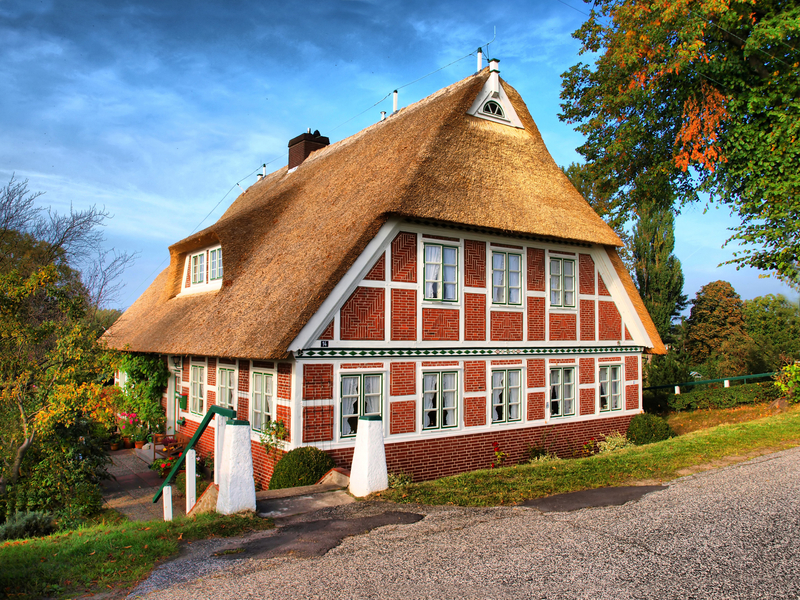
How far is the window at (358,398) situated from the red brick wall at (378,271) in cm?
212

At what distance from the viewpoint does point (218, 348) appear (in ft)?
41.2

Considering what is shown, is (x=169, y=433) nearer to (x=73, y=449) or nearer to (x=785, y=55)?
(x=73, y=449)

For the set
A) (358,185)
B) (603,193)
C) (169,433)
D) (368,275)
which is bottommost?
(169,433)

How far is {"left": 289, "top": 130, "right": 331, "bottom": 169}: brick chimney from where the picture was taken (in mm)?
22938

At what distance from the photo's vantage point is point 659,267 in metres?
32.2

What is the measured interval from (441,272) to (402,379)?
2.68 m

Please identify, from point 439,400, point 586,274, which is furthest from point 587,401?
point 439,400

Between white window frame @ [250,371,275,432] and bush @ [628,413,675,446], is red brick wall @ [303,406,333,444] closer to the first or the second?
white window frame @ [250,371,275,432]

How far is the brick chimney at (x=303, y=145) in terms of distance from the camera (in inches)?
903

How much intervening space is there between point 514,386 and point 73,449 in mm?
10230

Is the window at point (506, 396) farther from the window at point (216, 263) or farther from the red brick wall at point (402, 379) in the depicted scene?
the window at point (216, 263)

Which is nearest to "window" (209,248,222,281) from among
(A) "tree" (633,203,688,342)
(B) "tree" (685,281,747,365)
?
(A) "tree" (633,203,688,342)

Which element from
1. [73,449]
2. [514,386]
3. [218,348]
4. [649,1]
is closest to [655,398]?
[514,386]

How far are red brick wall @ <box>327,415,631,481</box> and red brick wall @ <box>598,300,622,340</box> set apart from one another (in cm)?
250
